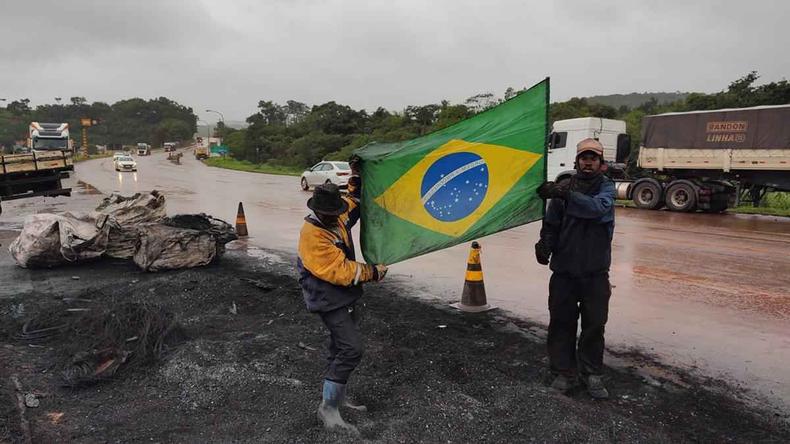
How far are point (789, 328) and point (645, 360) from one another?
6.78 ft

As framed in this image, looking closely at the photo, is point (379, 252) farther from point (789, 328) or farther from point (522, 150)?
point (789, 328)

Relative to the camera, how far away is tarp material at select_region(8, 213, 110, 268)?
7.58 meters

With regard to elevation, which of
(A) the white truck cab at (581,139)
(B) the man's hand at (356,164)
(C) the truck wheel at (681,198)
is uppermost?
(A) the white truck cab at (581,139)

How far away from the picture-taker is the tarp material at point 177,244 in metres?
7.36

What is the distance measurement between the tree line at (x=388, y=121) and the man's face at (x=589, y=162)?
1107 inches

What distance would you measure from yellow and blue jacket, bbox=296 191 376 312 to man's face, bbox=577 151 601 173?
1.67 metres

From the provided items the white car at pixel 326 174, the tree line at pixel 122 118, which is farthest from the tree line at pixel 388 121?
the tree line at pixel 122 118

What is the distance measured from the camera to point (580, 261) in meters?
3.74

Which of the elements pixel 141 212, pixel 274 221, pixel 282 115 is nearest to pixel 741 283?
pixel 141 212

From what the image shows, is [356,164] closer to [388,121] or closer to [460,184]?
[460,184]

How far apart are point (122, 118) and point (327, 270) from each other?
17929 centimetres

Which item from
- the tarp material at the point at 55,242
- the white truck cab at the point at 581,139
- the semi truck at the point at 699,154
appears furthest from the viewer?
the white truck cab at the point at 581,139

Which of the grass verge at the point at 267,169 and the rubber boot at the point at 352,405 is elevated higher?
the grass verge at the point at 267,169

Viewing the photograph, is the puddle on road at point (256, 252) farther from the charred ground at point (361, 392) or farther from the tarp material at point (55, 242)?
the charred ground at point (361, 392)
